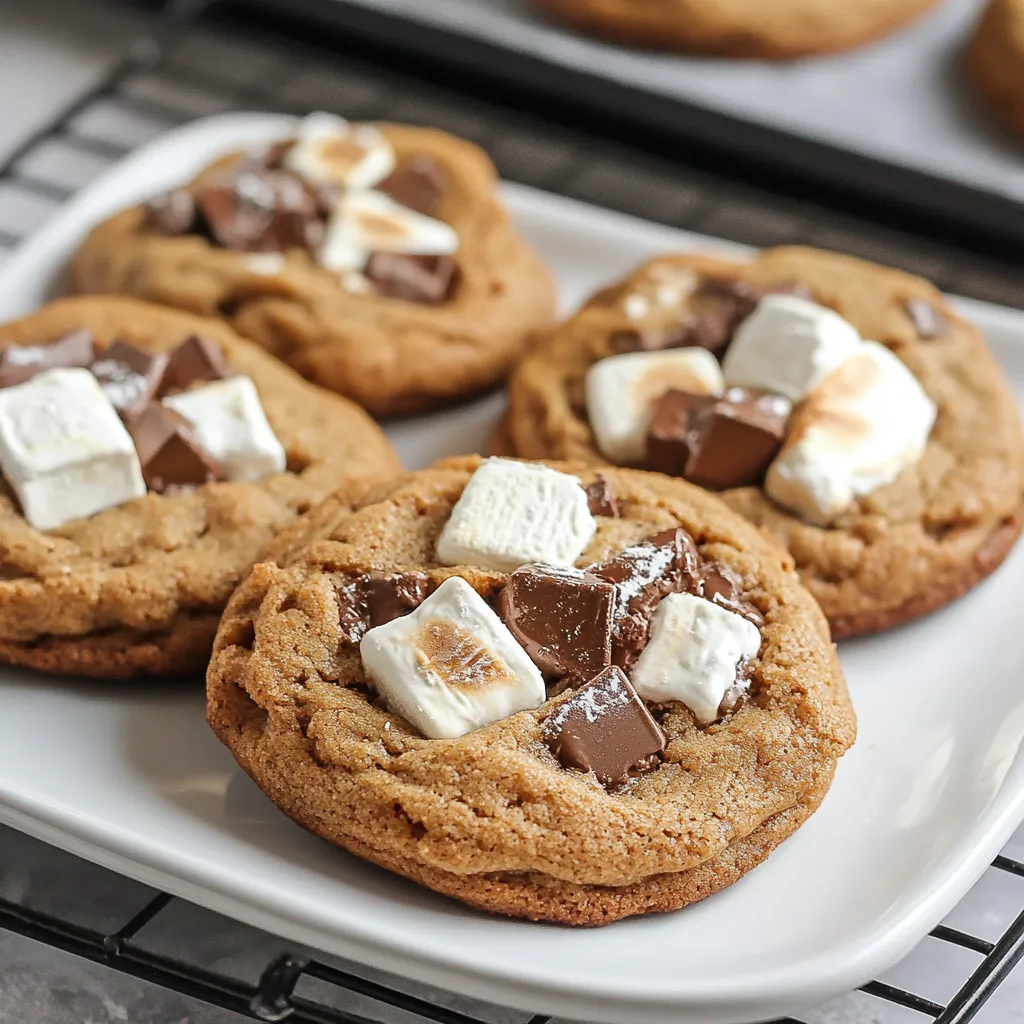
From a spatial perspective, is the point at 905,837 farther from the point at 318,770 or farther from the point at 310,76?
the point at 310,76

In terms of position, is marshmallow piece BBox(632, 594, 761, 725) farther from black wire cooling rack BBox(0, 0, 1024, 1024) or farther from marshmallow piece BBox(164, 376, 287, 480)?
black wire cooling rack BBox(0, 0, 1024, 1024)

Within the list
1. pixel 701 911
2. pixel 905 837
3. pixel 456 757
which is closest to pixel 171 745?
pixel 456 757

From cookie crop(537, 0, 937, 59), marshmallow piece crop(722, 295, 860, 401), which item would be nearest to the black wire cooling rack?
cookie crop(537, 0, 937, 59)

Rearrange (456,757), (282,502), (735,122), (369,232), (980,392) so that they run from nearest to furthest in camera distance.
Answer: (456,757) → (282,502) → (980,392) → (369,232) → (735,122)

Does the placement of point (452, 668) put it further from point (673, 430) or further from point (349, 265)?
point (349, 265)

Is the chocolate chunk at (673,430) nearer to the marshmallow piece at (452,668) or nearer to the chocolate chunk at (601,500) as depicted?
the chocolate chunk at (601,500)

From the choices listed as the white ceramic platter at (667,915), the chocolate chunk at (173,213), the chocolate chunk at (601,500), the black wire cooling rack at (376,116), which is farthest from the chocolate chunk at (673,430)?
the black wire cooling rack at (376,116)

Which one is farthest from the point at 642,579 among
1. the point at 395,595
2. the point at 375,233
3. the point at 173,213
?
the point at 173,213
